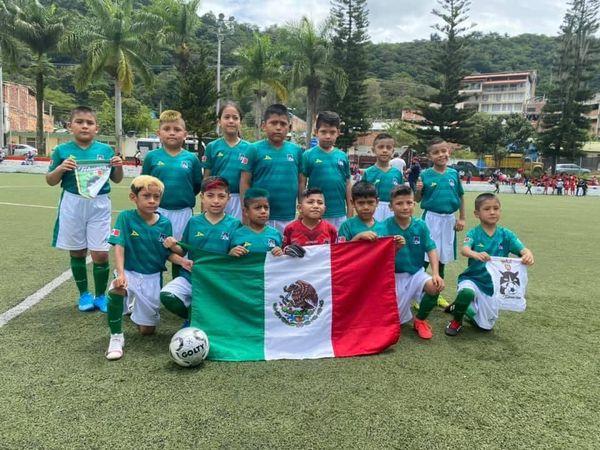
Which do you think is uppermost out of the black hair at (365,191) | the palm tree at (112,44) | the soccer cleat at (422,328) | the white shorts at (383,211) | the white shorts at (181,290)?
the palm tree at (112,44)

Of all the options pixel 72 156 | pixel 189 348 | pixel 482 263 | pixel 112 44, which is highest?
pixel 112 44

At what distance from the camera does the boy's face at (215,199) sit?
3.83m

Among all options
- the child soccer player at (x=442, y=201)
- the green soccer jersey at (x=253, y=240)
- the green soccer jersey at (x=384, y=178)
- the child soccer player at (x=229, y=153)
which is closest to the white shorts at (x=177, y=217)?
the child soccer player at (x=229, y=153)

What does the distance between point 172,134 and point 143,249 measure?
1149 millimetres

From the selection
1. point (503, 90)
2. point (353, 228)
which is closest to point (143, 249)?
point (353, 228)

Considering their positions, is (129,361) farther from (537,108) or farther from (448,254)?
(537,108)

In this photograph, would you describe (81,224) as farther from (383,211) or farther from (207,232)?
(383,211)

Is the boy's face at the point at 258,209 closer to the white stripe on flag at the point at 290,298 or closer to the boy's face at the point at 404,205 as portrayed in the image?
the white stripe on flag at the point at 290,298

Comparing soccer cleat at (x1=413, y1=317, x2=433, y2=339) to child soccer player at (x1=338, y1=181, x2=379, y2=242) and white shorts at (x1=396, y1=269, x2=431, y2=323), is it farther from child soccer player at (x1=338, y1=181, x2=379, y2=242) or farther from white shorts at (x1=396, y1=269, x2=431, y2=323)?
child soccer player at (x1=338, y1=181, x2=379, y2=242)

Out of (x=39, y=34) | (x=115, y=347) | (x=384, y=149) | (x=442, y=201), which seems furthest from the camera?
(x=39, y=34)

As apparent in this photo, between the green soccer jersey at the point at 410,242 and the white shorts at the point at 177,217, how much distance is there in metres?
1.84

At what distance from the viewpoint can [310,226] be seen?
4133 millimetres

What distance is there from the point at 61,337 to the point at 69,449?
1642 millimetres

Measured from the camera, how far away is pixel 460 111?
4012 centimetres
